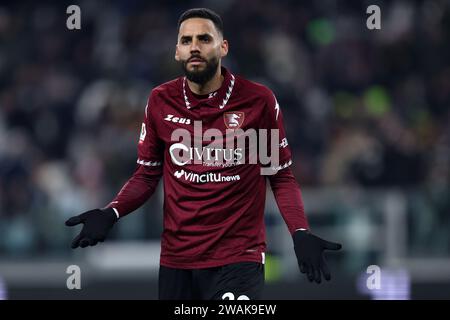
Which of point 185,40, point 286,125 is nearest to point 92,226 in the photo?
point 185,40

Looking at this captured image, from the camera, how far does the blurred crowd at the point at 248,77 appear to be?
13094mm

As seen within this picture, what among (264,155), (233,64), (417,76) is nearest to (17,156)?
(233,64)

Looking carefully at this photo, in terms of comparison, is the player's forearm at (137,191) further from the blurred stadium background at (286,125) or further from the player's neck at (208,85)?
the blurred stadium background at (286,125)

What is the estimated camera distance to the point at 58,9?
16.6m

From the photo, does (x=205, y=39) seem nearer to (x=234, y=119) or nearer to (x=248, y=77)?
(x=234, y=119)

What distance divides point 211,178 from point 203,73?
0.57 meters

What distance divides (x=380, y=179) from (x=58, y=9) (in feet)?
18.5

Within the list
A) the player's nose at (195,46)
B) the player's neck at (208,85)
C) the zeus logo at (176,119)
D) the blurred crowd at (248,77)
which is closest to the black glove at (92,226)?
the zeus logo at (176,119)

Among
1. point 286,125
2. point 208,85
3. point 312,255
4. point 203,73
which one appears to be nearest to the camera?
point 312,255

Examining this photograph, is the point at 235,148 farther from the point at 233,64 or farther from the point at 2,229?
the point at 233,64

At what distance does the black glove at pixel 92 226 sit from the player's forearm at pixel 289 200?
92cm

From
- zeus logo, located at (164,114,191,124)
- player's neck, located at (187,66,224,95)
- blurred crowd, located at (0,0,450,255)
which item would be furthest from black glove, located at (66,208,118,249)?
blurred crowd, located at (0,0,450,255)

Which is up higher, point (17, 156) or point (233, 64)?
point (233, 64)

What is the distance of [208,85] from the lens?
21.6 ft
